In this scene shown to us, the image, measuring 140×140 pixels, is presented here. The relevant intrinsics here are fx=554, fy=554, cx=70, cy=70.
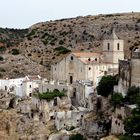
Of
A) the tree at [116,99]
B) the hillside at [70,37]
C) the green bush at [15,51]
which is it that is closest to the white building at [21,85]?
the hillside at [70,37]

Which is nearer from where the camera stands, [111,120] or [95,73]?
[111,120]

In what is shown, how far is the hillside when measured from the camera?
269 ft

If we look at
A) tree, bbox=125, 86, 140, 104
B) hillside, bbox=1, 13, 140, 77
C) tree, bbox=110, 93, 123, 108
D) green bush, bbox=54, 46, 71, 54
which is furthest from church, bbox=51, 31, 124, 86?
green bush, bbox=54, 46, 71, 54

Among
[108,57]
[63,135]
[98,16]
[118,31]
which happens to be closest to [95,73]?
[108,57]

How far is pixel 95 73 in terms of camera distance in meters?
57.4

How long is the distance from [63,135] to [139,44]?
35.8 meters

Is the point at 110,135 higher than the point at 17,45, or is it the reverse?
the point at 17,45

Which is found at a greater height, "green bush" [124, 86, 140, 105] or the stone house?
the stone house

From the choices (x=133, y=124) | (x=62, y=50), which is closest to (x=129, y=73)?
(x=133, y=124)

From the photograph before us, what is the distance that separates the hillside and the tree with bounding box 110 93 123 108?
29822 mm

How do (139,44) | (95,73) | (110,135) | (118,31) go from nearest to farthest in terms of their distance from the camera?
(110,135)
(95,73)
(139,44)
(118,31)

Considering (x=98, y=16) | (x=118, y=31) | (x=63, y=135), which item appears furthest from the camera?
(x=98, y=16)

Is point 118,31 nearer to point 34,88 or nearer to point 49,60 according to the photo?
point 49,60

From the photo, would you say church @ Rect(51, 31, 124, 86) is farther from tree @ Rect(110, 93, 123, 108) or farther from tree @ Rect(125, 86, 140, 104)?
tree @ Rect(125, 86, 140, 104)
